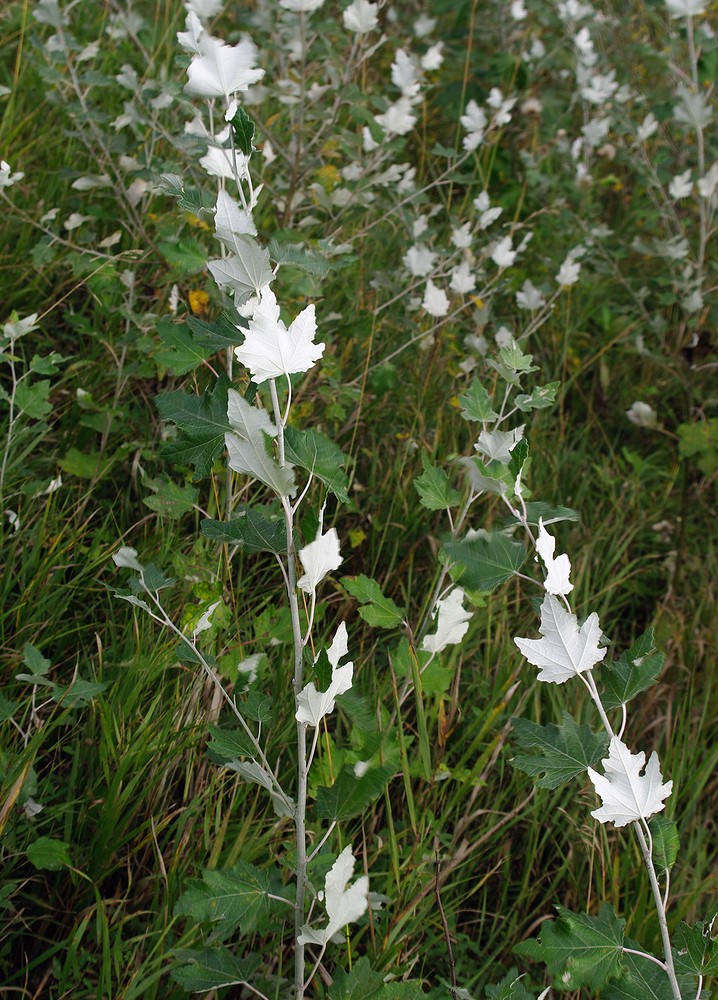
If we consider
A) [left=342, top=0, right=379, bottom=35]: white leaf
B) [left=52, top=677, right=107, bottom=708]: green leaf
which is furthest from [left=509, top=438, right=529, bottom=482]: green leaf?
[left=342, top=0, right=379, bottom=35]: white leaf

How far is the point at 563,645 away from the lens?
0.93 metres

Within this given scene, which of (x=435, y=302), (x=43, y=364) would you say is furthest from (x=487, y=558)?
(x=435, y=302)

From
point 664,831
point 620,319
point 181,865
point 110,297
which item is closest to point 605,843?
point 664,831

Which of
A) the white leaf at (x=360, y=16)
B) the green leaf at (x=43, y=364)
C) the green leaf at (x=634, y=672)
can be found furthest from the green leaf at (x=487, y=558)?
the white leaf at (x=360, y=16)

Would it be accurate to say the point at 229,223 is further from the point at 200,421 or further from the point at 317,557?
the point at 317,557

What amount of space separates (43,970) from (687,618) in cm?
165

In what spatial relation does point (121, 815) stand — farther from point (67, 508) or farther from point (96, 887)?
point (67, 508)

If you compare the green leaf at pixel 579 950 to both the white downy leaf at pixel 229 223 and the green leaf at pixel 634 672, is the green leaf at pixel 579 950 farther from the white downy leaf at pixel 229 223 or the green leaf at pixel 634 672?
the white downy leaf at pixel 229 223

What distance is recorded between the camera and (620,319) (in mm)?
Answer: 2969

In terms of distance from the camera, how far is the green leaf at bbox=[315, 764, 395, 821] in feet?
3.27

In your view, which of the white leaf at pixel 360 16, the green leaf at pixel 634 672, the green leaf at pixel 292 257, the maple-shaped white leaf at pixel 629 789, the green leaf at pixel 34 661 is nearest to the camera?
the maple-shaped white leaf at pixel 629 789

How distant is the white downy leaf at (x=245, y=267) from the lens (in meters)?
0.93

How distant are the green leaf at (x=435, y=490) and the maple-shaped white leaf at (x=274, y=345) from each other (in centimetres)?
40

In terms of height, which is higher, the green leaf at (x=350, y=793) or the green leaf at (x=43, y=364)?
the green leaf at (x=43, y=364)
